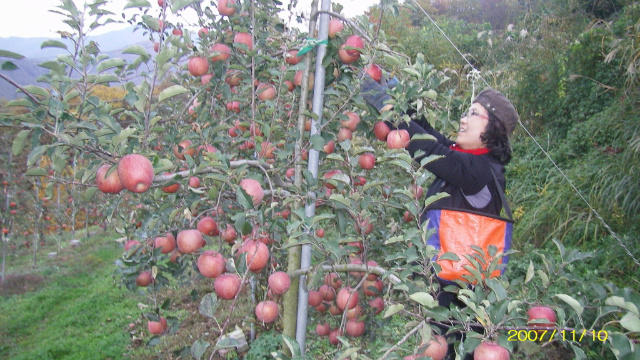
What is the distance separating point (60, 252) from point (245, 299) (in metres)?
5.90

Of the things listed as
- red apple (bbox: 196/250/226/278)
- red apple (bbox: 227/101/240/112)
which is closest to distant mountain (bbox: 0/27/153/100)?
red apple (bbox: 227/101/240/112)

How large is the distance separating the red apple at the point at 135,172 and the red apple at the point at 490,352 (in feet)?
2.90

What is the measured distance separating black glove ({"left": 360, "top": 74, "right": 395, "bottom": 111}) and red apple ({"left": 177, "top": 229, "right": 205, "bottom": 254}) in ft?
2.33

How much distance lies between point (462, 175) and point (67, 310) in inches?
205

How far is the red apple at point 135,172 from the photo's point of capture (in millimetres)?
1035

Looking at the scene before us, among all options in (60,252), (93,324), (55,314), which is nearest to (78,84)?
(93,324)

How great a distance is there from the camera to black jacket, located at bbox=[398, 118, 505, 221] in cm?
152

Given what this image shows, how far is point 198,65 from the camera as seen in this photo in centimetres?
159

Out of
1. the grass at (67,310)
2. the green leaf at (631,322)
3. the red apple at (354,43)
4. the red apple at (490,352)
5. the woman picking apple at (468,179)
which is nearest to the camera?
the green leaf at (631,322)

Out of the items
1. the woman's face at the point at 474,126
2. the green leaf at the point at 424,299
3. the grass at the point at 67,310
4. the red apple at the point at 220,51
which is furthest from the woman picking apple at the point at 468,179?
the grass at the point at 67,310

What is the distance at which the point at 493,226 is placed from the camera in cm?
154

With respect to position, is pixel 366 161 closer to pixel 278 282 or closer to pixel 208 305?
pixel 278 282

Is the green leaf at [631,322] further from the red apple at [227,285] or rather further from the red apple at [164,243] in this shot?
the red apple at [164,243]

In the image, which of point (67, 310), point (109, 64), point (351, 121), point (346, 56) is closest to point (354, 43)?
point (346, 56)
